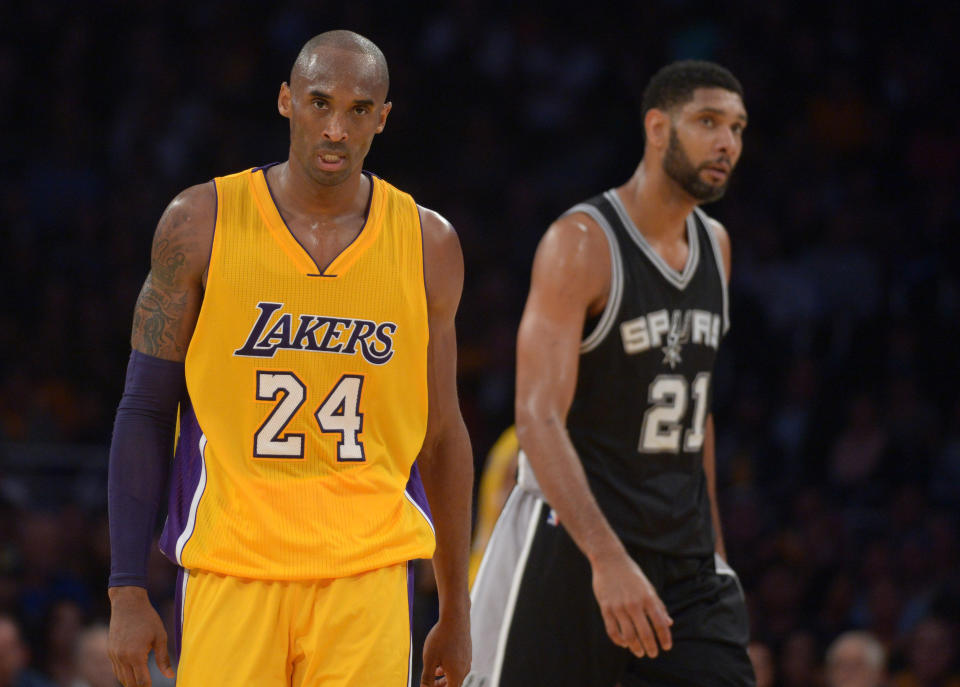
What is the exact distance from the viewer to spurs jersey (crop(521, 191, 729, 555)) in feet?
14.1

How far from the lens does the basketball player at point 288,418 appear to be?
3064 millimetres

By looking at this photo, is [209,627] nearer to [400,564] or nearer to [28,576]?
[400,564]

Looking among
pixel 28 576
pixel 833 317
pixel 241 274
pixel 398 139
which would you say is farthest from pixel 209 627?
pixel 398 139

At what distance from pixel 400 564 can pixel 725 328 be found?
182cm

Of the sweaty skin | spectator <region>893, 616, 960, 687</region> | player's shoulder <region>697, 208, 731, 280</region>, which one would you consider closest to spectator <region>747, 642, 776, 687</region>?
spectator <region>893, 616, 960, 687</region>

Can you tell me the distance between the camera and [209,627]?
3055 millimetres

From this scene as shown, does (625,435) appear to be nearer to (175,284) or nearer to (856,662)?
(175,284)

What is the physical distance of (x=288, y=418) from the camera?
3135 millimetres

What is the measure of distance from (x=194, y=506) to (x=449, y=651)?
741 millimetres

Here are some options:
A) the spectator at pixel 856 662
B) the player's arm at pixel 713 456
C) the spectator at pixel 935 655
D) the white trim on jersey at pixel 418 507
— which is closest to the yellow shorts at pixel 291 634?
the white trim on jersey at pixel 418 507

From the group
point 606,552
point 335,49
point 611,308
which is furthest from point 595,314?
point 335,49

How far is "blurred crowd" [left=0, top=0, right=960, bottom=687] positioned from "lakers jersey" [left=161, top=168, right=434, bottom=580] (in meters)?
3.93

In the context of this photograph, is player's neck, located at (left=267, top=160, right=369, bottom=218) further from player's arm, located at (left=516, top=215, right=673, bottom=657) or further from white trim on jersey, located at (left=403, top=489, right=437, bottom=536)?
player's arm, located at (left=516, top=215, right=673, bottom=657)

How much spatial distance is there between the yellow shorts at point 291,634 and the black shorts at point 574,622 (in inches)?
46.1
